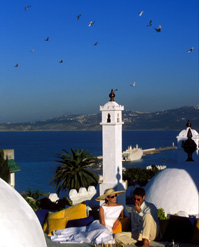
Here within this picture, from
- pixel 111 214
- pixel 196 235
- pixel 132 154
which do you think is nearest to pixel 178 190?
pixel 196 235

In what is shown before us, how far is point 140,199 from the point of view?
877cm

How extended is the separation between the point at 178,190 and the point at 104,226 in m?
5.22

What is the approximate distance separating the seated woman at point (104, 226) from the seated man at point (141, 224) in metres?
0.39

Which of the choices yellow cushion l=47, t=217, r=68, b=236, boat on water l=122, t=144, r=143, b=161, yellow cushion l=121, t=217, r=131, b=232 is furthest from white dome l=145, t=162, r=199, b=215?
boat on water l=122, t=144, r=143, b=161

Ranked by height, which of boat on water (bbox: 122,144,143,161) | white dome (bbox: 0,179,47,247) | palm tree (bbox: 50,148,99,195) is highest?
white dome (bbox: 0,179,47,247)

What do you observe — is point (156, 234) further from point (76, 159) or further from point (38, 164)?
point (38, 164)

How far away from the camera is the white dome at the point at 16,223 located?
5.18 meters

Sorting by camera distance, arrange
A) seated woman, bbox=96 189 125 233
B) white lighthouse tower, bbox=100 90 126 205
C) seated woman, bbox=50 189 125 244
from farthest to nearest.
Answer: white lighthouse tower, bbox=100 90 126 205 → seated woman, bbox=96 189 125 233 → seated woman, bbox=50 189 125 244

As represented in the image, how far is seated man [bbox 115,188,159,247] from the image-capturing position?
28.6ft

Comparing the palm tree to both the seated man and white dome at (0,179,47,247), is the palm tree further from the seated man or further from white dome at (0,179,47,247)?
white dome at (0,179,47,247)

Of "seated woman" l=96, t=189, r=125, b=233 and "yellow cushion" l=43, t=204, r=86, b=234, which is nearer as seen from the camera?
"seated woman" l=96, t=189, r=125, b=233

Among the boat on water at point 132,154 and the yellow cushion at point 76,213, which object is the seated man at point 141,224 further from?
the boat on water at point 132,154

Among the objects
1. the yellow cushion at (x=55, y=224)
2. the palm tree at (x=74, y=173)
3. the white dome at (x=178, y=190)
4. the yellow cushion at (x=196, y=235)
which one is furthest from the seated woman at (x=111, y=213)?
the palm tree at (x=74, y=173)

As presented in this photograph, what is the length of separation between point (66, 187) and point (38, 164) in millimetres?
94048
